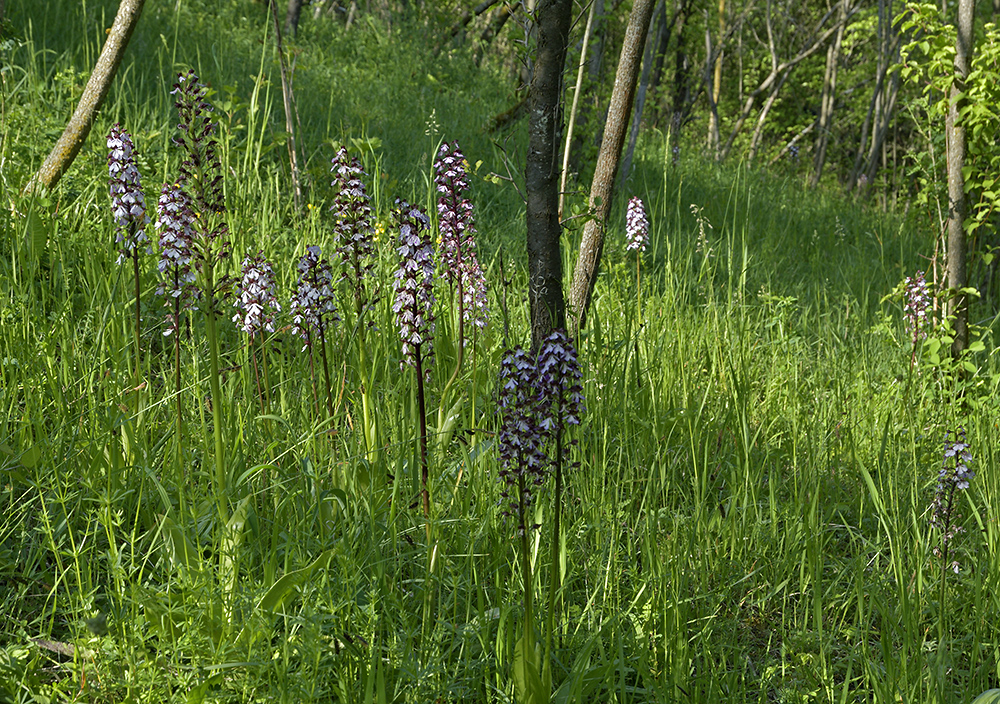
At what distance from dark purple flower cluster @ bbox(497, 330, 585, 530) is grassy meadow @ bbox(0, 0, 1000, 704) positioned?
0.25m

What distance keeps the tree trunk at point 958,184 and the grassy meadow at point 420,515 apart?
39cm

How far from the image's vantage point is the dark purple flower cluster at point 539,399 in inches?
57.1

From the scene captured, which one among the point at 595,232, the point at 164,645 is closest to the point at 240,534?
the point at 164,645

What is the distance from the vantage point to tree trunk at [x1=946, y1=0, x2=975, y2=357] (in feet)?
14.6

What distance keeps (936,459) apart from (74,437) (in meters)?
3.47

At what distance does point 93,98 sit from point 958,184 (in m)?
5.07

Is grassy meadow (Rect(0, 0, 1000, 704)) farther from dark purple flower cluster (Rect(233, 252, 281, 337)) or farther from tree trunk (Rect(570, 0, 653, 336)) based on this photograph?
tree trunk (Rect(570, 0, 653, 336))

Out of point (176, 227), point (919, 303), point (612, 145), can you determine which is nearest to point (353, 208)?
point (176, 227)

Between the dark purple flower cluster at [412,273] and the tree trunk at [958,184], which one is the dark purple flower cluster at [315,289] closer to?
the dark purple flower cluster at [412,273]

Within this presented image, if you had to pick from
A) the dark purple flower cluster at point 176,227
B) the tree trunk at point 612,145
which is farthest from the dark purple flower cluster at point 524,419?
the tree trunk at point 612,145

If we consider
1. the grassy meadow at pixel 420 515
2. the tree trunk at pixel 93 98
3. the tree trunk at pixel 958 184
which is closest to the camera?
the grassy meadow at pixel 420 515

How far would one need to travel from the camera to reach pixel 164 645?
4.97ft

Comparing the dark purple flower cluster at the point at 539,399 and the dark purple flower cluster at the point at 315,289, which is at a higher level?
the dark purple flower cluster at the point at 315,289

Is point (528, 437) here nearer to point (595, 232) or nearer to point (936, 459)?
point (595, 232)
